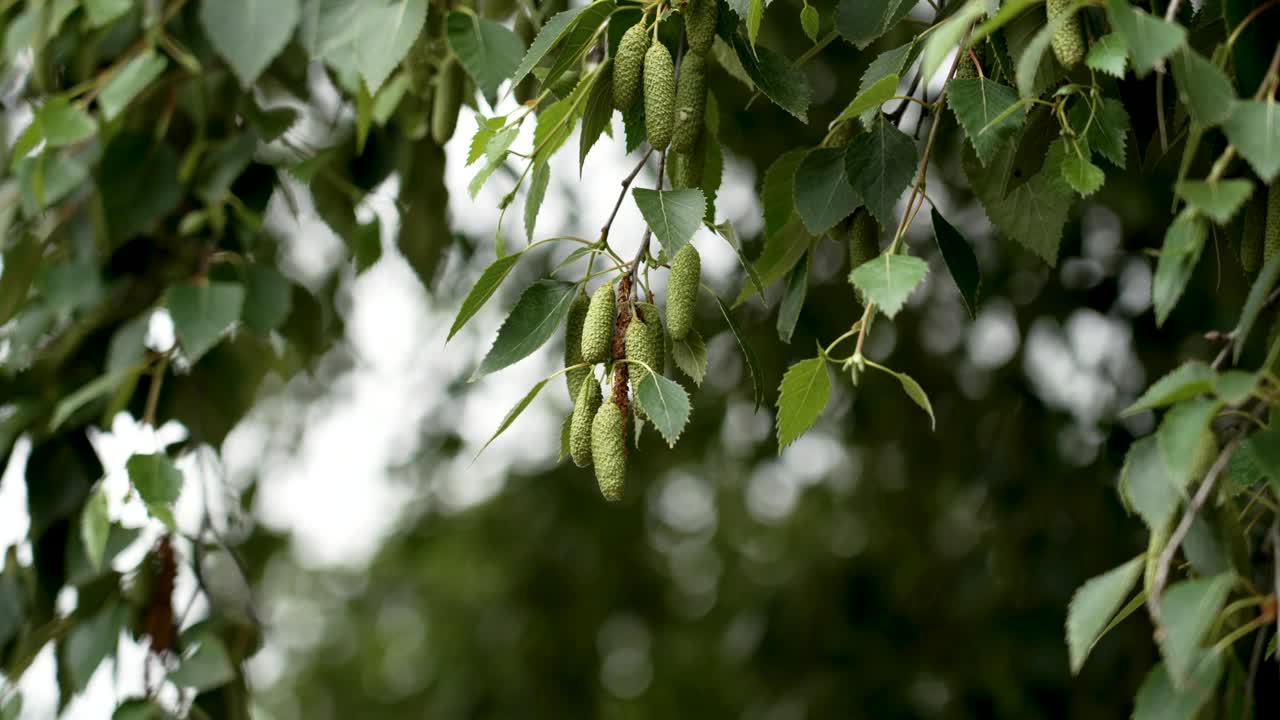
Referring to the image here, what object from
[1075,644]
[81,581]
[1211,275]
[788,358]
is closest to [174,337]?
[81,581]

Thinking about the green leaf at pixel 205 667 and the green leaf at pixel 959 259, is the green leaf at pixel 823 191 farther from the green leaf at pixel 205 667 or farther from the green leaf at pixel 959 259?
the green leaf at pixel 205 667

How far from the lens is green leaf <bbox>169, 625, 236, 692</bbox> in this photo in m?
1.45

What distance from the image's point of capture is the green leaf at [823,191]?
2.99 feet

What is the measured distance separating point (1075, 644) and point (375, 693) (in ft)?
18.0

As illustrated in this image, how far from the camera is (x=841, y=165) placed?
932 millimetres

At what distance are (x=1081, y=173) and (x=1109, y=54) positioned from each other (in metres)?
0.09

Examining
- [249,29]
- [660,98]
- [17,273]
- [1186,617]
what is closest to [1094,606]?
[1186,617]

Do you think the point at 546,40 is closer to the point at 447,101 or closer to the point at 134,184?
the point at 447,101

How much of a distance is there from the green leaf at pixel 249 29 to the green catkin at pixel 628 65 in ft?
1.30

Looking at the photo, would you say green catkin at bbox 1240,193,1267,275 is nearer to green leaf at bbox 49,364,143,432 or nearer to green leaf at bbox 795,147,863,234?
green leaf at bbox 795,147,863,234

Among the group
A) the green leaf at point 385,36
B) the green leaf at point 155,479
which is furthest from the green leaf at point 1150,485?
the green leaf at point 155,479

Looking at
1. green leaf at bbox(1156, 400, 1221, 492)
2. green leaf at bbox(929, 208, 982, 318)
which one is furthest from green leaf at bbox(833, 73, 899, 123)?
green leaf at bbox(1156, 400, 1221, 492)

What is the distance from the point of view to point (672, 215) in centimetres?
85

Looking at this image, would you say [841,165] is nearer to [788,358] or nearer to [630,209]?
[788,358]
